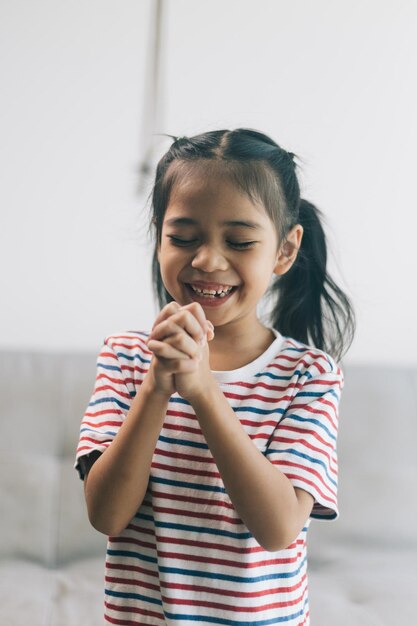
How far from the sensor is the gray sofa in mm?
1396

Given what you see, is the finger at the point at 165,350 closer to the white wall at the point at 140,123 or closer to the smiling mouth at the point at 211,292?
the smiling mouth at the point at 211,292

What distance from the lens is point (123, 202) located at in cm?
170

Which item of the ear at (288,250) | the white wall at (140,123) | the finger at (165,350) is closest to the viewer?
the finger at (165,350)

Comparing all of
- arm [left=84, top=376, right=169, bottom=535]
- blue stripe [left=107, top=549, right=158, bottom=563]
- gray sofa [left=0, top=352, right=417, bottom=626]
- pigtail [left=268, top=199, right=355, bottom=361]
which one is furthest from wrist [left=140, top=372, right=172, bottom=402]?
gray sofa [left=0, top=352, right=417, bottom=626]

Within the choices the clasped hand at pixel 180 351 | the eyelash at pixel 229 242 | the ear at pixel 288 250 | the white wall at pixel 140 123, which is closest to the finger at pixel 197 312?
the clasped hand at pixel 180 351

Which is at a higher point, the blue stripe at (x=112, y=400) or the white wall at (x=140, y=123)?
the white wall at (x=140, y=123)

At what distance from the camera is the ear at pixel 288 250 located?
96 cm

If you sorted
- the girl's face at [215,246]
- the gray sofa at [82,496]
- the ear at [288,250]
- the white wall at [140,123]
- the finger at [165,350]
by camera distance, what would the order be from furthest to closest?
the white wall at [140,123], the gray sofa at [82,496], the ear at [288,250], the girl's face at [215,246], the finger at [165,350]

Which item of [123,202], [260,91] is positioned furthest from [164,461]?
[260,91]

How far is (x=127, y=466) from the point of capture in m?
0.80

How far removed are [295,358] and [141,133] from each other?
90 cm

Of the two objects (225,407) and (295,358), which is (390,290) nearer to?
(295,358)

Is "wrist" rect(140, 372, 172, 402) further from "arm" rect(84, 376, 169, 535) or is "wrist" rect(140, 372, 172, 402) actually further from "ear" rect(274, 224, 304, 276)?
"ear" rect(274, 224, 304, 276)

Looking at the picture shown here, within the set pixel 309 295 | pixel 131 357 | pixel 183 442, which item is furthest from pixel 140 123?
pixel 183 442
